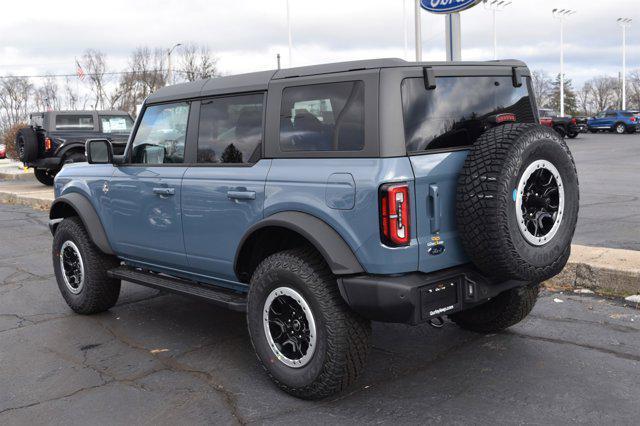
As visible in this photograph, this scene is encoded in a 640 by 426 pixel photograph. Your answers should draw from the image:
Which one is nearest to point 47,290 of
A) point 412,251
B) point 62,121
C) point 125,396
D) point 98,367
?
point 98,367

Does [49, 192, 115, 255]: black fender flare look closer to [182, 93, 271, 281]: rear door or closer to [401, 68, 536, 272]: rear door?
[182, 93, 271, 281]: rear door

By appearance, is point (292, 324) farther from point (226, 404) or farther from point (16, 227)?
point (16, 227)

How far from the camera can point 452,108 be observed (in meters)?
3.65

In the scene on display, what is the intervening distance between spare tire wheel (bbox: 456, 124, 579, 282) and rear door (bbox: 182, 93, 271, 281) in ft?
4.17

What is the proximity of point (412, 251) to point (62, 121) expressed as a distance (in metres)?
15.4

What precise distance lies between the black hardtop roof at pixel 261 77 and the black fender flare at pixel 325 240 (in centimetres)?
88

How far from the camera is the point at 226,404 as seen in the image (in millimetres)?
3656

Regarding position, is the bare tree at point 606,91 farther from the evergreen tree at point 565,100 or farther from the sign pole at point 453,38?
the sign pole at point 453,38

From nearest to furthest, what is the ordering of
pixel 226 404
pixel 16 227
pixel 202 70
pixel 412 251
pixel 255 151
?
pixel 412 251, pixel 226 404, pixel 255 151, pixel 16 227, pixel 202 70

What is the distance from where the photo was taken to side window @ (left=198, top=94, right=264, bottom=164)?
161 inches

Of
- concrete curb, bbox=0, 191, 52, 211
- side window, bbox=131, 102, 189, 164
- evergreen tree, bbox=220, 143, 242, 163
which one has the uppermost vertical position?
side window, bbox=131, 102, 189, 164

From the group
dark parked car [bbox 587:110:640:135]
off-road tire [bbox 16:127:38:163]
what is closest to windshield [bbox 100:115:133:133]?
off-road tire [bbox 16:127:38:163]

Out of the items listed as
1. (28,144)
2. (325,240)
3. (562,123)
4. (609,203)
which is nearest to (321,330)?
(325,240)

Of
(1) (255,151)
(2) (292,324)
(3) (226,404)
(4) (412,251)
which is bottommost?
(3) (226,404)
